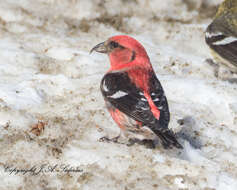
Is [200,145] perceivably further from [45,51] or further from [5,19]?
[5,19]

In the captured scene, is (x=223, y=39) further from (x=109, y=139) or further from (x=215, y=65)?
(x=109, y=139)

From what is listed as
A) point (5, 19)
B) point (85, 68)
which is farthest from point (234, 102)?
point (5, 19)

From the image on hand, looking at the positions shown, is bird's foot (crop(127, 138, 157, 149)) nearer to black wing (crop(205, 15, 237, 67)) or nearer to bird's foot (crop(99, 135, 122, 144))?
bird's foot (crop(99, 135, 122, 144))

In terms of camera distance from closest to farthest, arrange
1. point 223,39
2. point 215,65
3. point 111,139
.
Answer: point 111,139
point 223,39
point 215,65

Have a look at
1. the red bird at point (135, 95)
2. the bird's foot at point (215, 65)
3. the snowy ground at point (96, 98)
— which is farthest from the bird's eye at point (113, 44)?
the bird's foot at point (215, 65)

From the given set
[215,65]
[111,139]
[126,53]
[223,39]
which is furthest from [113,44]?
[215,65]

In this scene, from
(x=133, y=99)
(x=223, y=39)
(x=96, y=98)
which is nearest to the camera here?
(x=133, y=99)

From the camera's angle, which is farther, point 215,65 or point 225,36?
point 215,65

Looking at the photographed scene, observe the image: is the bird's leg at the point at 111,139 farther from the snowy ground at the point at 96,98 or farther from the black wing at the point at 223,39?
the black wing at the point at 223,39
